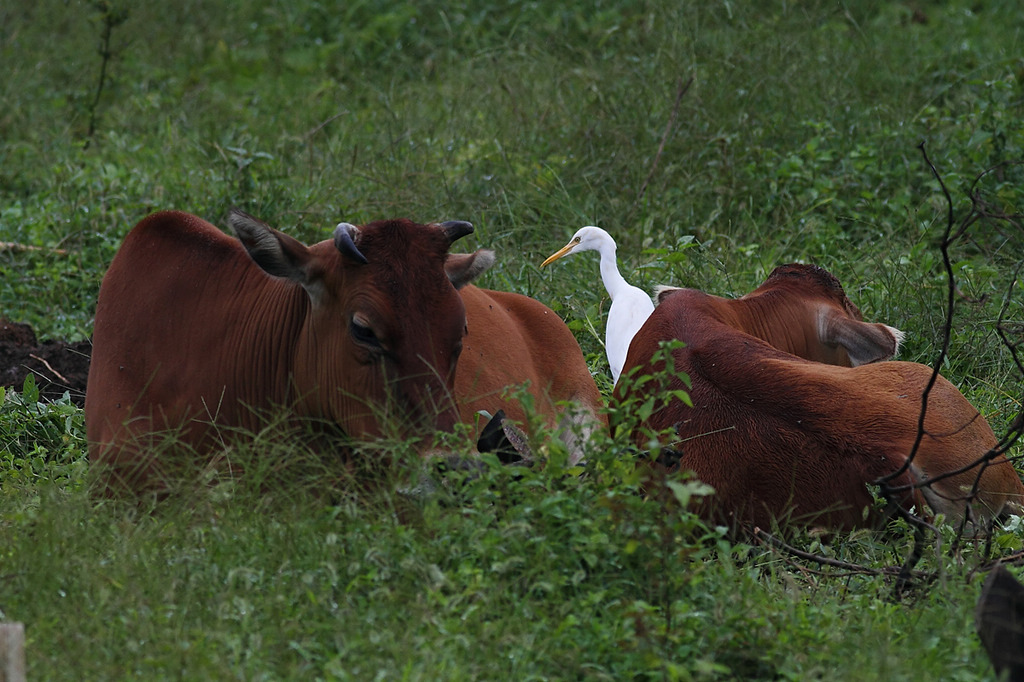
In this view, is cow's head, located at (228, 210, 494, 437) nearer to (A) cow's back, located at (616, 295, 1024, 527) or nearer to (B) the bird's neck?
(A) cow's back, located at (616, 295, 1024, 527)

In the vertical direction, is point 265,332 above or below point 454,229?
below

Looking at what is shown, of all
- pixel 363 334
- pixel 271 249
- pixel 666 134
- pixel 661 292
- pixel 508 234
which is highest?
pixel 271 249

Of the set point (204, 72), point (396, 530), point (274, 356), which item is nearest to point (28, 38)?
point (204, 72)

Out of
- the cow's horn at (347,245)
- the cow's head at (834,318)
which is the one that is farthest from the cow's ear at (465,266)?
the cow's head at (834,318)

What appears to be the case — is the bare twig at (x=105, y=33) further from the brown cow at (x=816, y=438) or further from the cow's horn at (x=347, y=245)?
the brown cow at (x=816, y=438)

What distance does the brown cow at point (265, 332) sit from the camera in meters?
3.85

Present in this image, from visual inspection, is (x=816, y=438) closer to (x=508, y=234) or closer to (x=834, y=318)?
(x=834, y=318)

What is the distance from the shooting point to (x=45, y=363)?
592cm

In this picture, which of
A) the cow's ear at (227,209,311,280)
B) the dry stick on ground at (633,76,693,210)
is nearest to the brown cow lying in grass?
the cow's ear at (227,209,311,280)

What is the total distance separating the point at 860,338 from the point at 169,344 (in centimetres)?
268

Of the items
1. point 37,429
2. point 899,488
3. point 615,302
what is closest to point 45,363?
point 37,429

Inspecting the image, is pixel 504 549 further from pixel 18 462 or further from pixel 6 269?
pixel 6 269

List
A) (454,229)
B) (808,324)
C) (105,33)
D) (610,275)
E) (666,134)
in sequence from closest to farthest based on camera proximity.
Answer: (454,229) < (808,324) < (610,275) < (666,134) < (105,33)

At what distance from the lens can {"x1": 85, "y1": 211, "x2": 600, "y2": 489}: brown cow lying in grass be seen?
3844 mm
